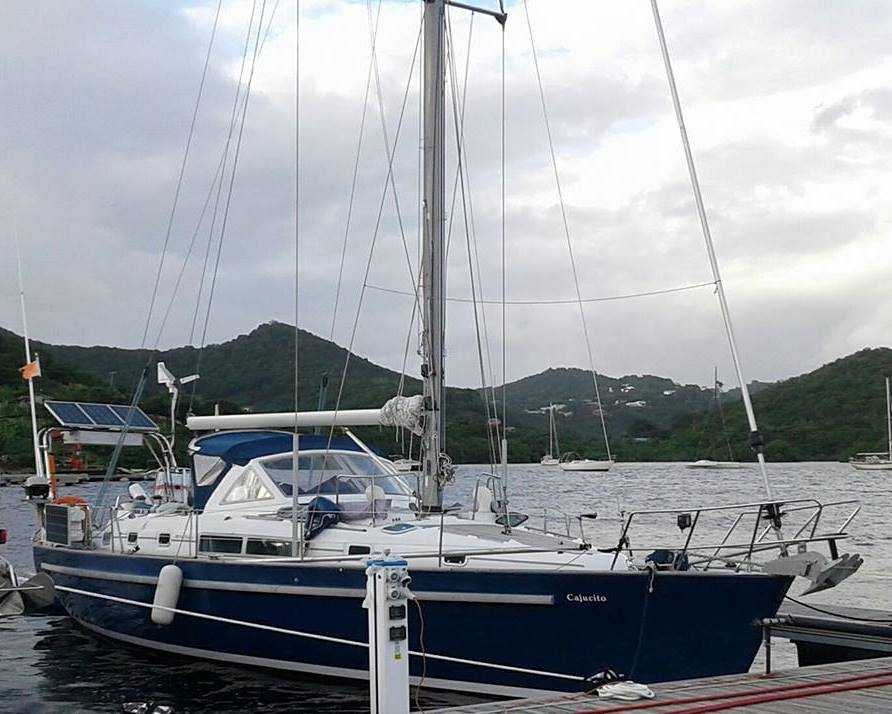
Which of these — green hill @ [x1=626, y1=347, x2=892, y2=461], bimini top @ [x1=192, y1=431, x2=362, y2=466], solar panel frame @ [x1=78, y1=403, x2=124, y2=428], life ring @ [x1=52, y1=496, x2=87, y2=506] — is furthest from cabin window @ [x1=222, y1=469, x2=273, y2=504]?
green hill @ [x1=626, y1=347, x2=892, y2=461]

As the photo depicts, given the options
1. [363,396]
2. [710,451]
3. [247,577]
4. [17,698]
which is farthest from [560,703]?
[710,451]

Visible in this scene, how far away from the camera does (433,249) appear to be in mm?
15203

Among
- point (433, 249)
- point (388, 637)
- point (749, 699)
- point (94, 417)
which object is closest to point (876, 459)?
→ point (94, 417)

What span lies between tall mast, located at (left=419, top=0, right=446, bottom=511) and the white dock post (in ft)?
21.5

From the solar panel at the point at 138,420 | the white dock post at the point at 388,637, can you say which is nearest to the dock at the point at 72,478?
the solar panel at the point at 138,420

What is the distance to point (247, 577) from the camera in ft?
43.5

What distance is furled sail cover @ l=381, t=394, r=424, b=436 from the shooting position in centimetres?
1484

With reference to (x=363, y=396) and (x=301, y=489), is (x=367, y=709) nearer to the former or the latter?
(x=301, y=489)

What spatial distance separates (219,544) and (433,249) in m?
4.98

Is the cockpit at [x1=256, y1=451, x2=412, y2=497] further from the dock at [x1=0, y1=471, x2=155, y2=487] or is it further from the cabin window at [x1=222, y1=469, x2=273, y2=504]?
the dock at [x1=0, y1=471, x2=155, y2=487]

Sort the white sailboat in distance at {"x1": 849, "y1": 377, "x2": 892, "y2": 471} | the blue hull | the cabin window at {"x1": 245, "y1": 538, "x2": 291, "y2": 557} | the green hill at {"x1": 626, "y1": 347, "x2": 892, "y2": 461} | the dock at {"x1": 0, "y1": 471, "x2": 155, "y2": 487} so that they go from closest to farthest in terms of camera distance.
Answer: the blue hull → the cabin window at {"x1": 245, "y1": 538, "x2": 291, "y2": 557} → the dock at {"x1": 0, "y1": 471, "x2": 155, "y2": 487} → the white sailboat in distance at {"x1": 849, "y1": 377, "x2": 892, "y2": 471} → the green hill at {"x1": 626, "y1": 347, "x2": 892, "y2": 461}

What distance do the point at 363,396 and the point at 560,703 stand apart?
16287mm

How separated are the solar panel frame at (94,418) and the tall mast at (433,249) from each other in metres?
5.91

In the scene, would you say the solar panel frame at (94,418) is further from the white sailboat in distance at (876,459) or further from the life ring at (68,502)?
the white sailboat in distance at (876,459)
